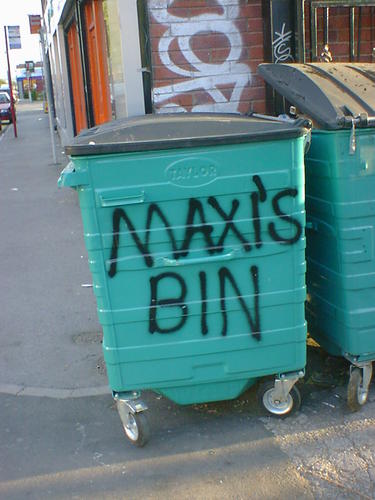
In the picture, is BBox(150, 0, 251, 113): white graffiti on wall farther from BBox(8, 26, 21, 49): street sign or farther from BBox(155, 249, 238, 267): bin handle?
BBox(8, 26, 21, 49): street sign

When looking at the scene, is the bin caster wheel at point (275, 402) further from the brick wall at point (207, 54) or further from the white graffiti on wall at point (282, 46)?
the white graffiti on wall at point (282, 46)

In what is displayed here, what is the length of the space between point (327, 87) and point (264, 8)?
7.24 feet

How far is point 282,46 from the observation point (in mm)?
5535

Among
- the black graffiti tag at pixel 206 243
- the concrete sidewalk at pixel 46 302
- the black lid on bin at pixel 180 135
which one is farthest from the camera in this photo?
the concrete sidewalk at pixel 46 302

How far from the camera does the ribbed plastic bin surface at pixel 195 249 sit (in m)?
3.04

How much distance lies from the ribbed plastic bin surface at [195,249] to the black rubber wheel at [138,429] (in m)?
0.17

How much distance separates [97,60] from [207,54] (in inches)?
126

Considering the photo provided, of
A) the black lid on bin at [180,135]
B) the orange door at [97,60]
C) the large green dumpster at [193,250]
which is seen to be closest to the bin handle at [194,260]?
the large green dumpster at [193,250]

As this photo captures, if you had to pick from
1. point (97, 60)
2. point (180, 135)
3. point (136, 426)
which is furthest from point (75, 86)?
point (136, 426)

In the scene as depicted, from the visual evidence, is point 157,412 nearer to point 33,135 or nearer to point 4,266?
point 4,266

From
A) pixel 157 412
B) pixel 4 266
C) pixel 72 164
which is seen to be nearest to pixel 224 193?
pixel 72 164

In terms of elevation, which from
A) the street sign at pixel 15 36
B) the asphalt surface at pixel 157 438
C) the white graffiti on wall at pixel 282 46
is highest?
the street sign at pixel 15 36

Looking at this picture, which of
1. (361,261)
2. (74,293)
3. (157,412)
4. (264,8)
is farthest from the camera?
(74,293)

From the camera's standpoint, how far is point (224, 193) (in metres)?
3.12
